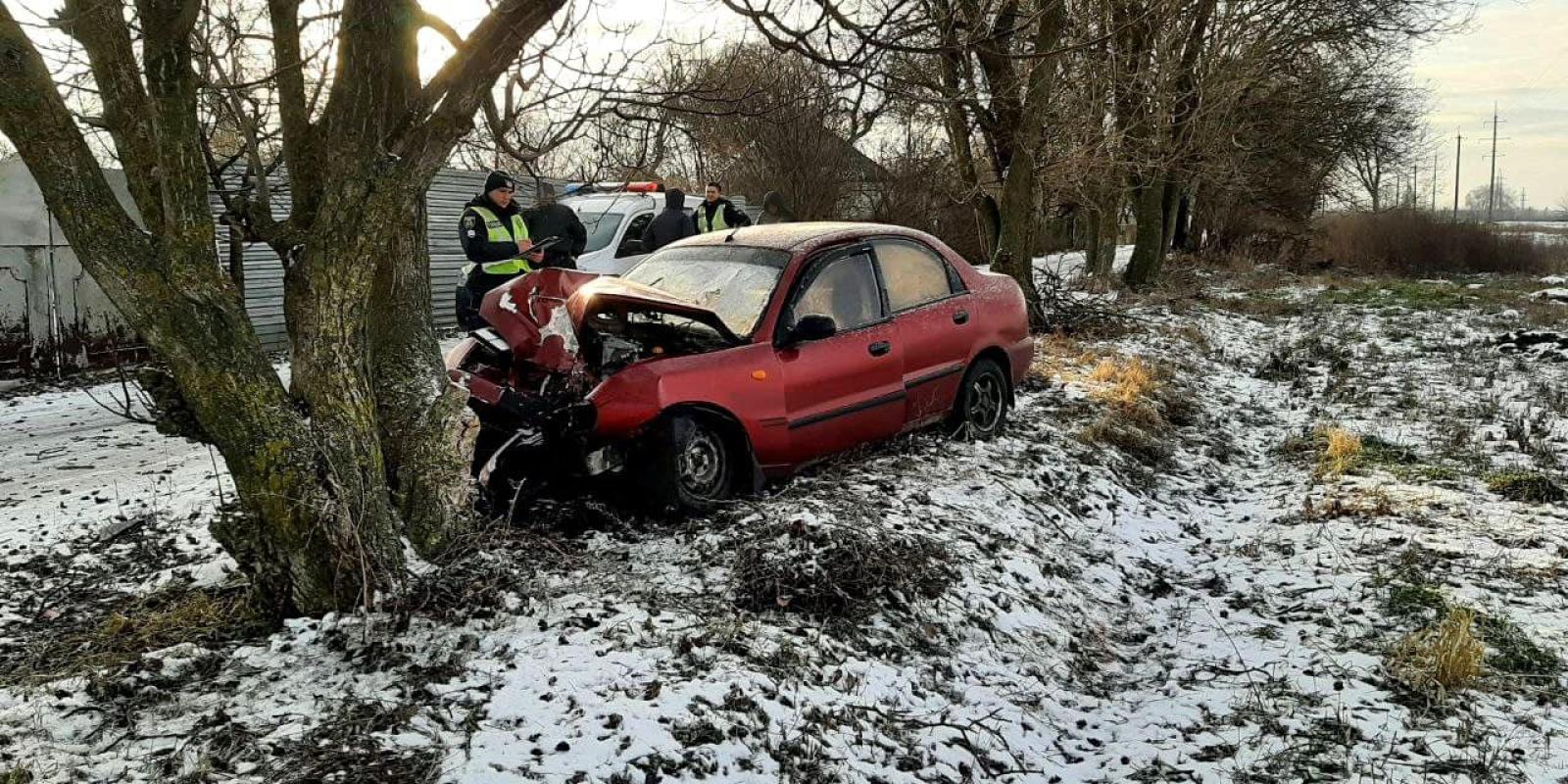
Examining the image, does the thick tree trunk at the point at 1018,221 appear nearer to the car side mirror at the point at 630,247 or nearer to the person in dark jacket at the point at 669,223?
the person in dark jacket at the point at 669,223

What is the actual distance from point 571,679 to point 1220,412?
28.0 feet

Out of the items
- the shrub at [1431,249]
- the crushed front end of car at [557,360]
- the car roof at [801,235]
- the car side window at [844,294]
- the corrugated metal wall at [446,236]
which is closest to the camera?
the crushed front end of car at [557,360]

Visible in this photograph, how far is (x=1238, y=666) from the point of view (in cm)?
457

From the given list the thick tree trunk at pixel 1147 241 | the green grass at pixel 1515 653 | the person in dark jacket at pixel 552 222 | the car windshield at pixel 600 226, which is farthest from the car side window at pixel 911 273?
the thick tree trunk at pixel 1147 241

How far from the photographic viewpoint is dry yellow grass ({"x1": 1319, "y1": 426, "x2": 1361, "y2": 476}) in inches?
300

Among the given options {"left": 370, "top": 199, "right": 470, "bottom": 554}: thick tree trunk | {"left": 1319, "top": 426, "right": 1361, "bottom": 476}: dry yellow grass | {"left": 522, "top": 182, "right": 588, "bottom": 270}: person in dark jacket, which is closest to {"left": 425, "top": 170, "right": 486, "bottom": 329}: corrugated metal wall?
{"left": 522, "top": 182, "right": 588, "bottom": 270}: person in dark jacket

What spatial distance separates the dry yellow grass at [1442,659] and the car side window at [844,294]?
133 inches

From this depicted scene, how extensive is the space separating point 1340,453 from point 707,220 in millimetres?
6839

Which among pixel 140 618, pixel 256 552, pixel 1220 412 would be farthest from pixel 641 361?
pixel 1220 412

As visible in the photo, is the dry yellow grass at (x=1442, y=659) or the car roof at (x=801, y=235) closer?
the dry yellow grass at (x=1442, y=659)

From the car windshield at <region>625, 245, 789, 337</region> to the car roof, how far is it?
0.09 metres

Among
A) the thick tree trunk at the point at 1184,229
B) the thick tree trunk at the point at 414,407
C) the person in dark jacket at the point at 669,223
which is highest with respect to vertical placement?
the thick tree trunk at the point at 1184,229

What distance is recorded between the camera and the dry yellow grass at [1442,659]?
162 inches

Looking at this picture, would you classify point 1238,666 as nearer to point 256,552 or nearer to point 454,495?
point 454,495
